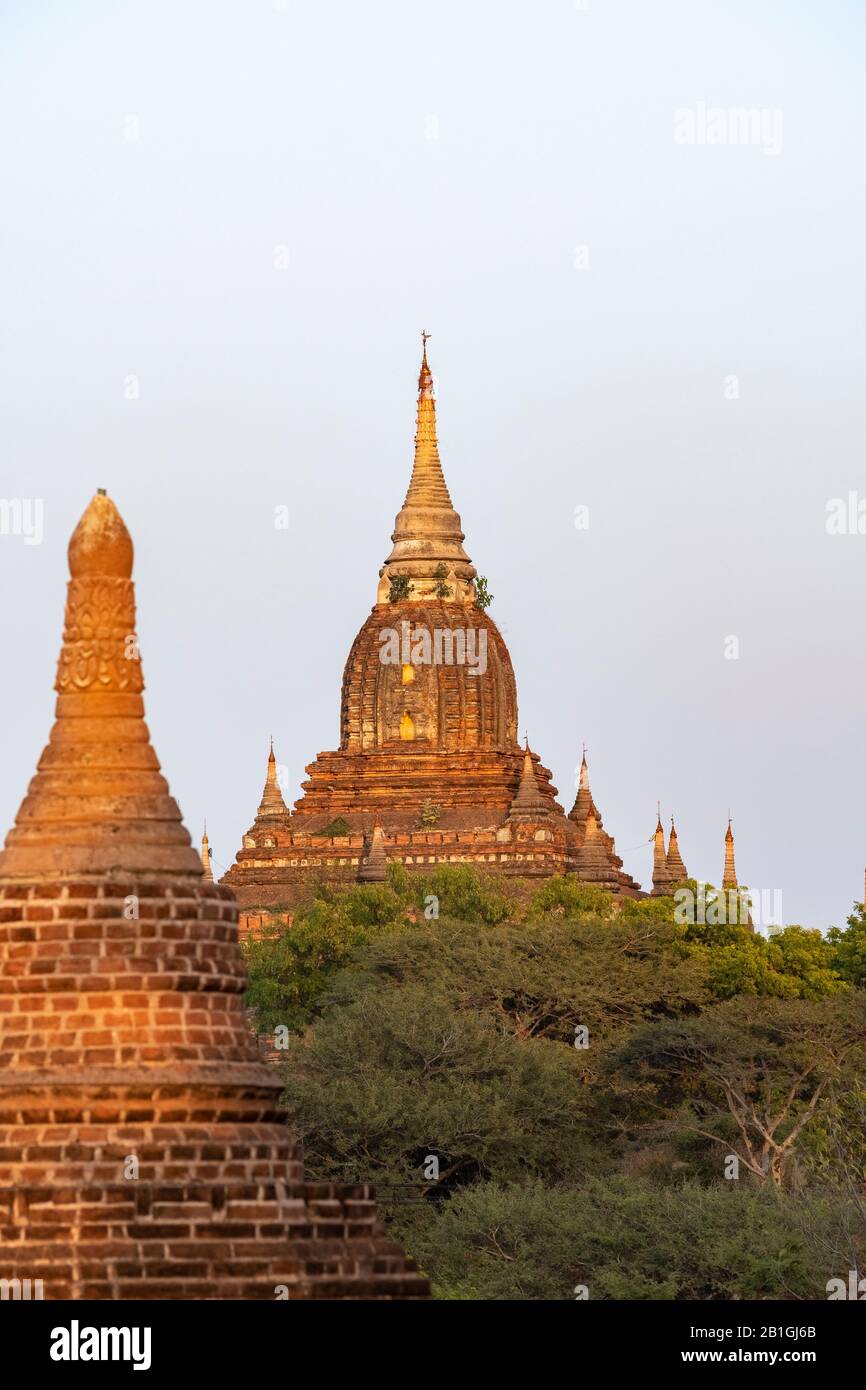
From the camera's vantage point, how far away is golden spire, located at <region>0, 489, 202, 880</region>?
32.3m

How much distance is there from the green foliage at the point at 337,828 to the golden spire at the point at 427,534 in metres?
8.66

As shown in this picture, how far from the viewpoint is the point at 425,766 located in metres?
127

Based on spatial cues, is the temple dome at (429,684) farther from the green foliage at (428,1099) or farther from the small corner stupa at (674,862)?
the green foliage at (428,1099)

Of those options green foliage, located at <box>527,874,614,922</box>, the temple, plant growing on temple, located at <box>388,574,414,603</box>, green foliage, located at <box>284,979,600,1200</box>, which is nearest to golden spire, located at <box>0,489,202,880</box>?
green foliage, located at <box>284,979,600,1200</box>

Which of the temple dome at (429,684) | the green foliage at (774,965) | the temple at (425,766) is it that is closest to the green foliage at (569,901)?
the temple at (425,766)

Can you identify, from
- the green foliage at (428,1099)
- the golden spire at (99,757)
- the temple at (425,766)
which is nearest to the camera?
the golden spire at (99,757)

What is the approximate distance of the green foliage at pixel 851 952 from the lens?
324 ft

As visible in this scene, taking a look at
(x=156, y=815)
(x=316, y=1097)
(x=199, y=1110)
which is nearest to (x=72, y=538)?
(x=156, y=815)

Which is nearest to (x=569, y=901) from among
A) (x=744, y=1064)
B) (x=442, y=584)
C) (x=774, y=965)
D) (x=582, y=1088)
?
(x=774, y=965)

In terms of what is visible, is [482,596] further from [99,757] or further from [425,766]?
[99,757]

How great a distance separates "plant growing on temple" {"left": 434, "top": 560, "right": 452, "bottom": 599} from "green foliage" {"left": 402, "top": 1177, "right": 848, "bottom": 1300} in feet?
212

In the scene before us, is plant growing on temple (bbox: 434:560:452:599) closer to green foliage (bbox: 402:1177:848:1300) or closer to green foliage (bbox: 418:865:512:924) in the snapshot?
green foliage (bbox: 418:865:512:924)
